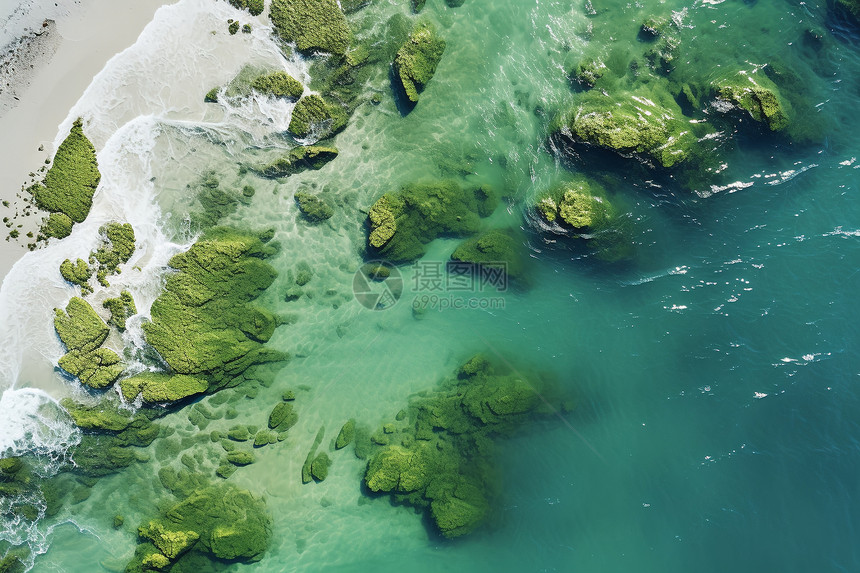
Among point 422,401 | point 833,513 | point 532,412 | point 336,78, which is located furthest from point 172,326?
point 833,513

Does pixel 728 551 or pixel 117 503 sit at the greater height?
pixel 117 503

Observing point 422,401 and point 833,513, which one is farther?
point 422,401

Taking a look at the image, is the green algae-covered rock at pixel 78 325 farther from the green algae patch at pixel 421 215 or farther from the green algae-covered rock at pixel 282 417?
the green algae patch at pixel 421 215

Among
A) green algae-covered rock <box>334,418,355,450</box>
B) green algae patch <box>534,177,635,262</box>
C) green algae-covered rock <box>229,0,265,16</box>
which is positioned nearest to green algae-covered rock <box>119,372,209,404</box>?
green algae-covered rock <box>334,418,355,450</box>

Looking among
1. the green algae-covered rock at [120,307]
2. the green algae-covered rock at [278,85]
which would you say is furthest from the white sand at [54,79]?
the green algae-covered rock at [278,85]

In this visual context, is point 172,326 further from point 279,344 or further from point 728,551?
point 728,551

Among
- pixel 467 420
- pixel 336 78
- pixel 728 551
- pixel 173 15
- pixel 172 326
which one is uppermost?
pixel 173 15

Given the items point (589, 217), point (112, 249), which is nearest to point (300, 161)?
point (112, 249)
